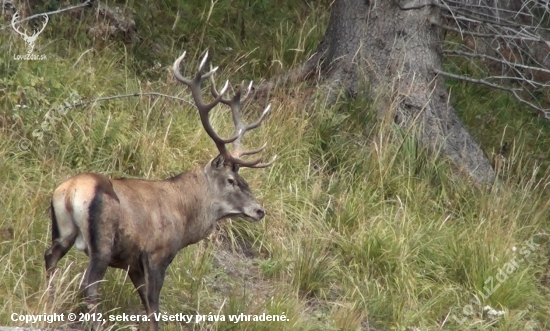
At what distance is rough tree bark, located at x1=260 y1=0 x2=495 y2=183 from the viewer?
9.82 m

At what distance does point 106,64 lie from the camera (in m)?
9.53

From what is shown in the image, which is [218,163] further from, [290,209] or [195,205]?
[290,209]

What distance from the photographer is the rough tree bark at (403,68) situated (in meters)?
9.82

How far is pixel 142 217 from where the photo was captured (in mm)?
6648

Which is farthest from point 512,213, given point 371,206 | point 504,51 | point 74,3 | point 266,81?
point 74,3

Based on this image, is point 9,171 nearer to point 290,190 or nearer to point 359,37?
point 290,190

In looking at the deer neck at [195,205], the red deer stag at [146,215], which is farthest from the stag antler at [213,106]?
the deer neck at [195,205]

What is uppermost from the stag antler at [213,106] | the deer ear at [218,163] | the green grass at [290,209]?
the stag antler at [213,106]

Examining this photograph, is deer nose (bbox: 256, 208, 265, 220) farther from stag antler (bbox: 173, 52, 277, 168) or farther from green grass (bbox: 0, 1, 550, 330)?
green grass (bbox: 0, 1, 550, 330)

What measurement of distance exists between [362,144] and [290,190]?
41.2 inches

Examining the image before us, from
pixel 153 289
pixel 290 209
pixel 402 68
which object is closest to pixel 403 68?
pixel 402 68

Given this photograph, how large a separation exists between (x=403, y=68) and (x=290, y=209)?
195 cm

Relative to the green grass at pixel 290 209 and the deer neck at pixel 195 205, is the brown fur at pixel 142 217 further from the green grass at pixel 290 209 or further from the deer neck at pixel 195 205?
the green grass at pixel 290 209

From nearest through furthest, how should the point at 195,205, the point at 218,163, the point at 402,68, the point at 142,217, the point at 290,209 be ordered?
the point at 142,217 → the point at 195,205 → the point at 218,163 → the point at 290,209 → the point at 402,68
